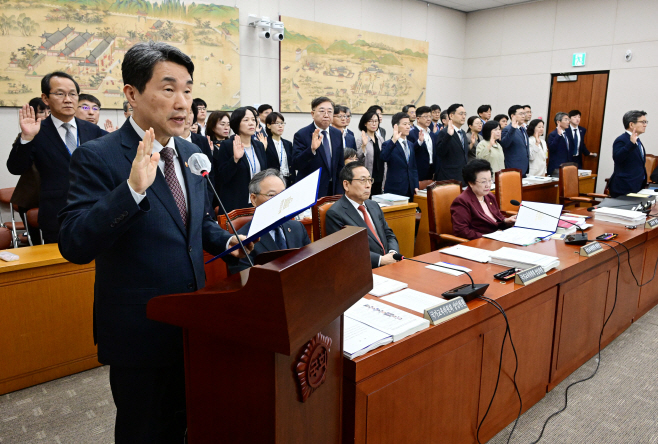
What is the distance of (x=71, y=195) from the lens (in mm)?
1138

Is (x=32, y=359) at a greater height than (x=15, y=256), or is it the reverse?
(x=15, y=256)

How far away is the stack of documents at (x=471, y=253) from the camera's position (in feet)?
7.87

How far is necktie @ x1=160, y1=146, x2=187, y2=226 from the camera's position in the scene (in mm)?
1283

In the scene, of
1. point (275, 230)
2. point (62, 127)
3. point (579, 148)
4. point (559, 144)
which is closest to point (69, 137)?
point (62, 127)

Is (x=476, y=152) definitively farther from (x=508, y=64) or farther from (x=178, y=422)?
(x=178, y=422)

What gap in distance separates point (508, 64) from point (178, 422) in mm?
9440

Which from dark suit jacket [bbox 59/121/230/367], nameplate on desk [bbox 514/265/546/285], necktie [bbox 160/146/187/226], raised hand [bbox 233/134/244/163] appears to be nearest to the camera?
dark suit jacket [bbox 59/121/230/367]

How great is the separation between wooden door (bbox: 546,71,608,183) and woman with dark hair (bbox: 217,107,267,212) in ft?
22.2

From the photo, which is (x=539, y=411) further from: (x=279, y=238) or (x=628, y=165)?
(x=628, y=165)

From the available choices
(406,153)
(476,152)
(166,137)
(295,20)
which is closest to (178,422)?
(166,137)

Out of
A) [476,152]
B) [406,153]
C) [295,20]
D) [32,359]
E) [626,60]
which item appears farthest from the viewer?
[626,60]

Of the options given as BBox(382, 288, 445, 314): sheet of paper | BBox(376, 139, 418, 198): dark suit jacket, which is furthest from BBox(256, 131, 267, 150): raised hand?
BBox(382, 288, 445, 314): sheet of paper

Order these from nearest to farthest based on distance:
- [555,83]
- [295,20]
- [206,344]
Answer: [206,344] < [295,20] < [555,83]

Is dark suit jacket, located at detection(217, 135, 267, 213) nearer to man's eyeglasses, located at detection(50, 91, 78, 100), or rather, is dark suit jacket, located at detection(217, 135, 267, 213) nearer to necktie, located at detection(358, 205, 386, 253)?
man's eyeglasses, located at detection(50, 91, 78, 100)
